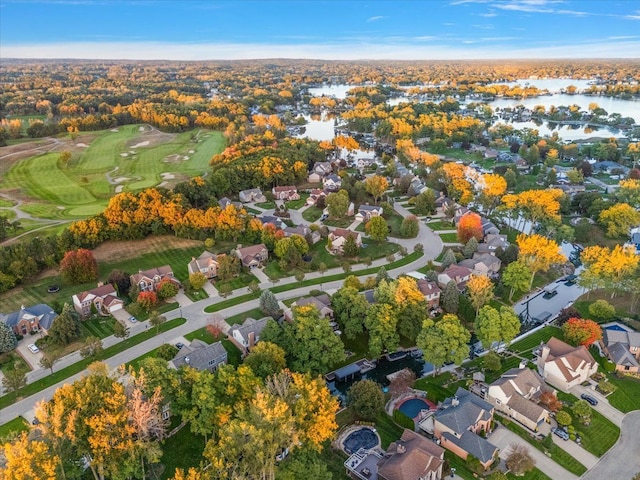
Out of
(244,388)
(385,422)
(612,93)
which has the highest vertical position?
(612,93)

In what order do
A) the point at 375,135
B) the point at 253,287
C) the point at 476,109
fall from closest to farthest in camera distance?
the point at 253,287 → the point at 375,135 → the point at 476,109

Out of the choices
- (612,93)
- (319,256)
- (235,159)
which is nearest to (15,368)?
(319,256)

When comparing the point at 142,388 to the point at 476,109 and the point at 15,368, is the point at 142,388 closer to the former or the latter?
the point at 15,368

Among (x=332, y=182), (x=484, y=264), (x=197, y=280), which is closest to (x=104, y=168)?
(x=332, y=182)

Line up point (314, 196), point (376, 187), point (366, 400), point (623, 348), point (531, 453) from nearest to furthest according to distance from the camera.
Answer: point (531, 453)
point (366, 400)
point (623, 348)
point (376, 187)
point (314, 196)

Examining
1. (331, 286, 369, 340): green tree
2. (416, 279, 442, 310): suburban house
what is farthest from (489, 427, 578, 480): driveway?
(416, 279, 442, 310): suburban house

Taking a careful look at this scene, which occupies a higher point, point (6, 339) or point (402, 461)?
point (402, 461)

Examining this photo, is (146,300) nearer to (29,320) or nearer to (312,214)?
(29,320)
